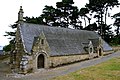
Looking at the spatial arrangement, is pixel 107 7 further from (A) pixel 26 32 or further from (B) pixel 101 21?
(A) pixel 26 32

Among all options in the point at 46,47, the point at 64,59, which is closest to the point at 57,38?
the point at 64,59

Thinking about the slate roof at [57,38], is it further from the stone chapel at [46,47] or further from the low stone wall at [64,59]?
the low stone wall at [64,59]

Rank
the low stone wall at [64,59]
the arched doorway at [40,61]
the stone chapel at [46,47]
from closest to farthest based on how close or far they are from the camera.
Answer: the stone chapel at [46,47] → the arched doorway at [40,61] → the low stone wall at [64,59]

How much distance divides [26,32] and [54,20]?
92.8 feet

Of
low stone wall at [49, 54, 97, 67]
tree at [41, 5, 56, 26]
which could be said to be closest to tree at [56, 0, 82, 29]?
tree at [41, 5, 56, 26]

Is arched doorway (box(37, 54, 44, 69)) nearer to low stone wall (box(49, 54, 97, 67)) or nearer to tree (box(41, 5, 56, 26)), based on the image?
low stone wall (box(49, 54, 97, 67))

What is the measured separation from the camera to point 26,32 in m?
31.1

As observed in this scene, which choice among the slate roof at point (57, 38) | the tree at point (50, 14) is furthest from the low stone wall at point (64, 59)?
the tree at point (50, 14)

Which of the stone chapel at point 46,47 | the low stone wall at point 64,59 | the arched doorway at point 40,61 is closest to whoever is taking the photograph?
the stone chapel at point 46,47

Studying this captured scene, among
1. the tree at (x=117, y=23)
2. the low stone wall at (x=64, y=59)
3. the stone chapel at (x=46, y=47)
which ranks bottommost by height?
the low stone wall at (x=64, y=59)

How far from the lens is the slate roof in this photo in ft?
101

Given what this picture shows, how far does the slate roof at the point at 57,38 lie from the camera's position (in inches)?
1211

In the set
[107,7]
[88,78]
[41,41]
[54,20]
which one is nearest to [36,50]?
[41,41]

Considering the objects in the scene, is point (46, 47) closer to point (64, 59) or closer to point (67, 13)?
point (64, 59)
